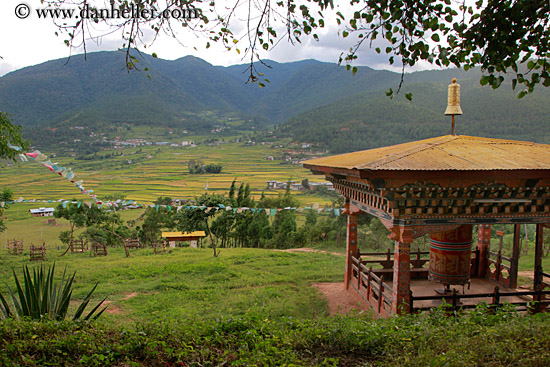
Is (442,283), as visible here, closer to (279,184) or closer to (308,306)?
(308,306)

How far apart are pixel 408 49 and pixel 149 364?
386cm

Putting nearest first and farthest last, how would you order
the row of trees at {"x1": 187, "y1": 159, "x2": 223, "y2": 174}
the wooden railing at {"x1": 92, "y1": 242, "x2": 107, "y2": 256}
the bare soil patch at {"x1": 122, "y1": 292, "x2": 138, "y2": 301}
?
the bare soil patch at {"x1": 122, "y1": 292, "x2": 138, "y2": 301} < the wooden railing at {"x1": 92, "y1": 242, "x2": 107, "y2": 256} < the row of trees at {"x1": 187, "y1": 159, "x2": 223, "y2": 174}

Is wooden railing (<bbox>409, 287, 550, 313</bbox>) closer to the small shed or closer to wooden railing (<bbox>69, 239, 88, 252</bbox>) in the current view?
wooden railing (<bbox>69, 239, 88, 252</bbox>)

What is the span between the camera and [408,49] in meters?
3.97

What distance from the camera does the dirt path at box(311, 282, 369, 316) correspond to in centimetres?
727

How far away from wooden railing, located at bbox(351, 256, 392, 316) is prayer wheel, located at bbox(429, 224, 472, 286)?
1120mm

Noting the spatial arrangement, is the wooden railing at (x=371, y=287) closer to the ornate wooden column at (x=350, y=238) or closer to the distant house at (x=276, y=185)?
the ornate wooden column at (x=350, y=238)

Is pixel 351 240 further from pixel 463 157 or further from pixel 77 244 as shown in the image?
pixel 77 244

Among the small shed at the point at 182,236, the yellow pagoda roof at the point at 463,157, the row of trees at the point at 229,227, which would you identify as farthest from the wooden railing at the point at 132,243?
the yellow pagoda roof at the point at 463,157

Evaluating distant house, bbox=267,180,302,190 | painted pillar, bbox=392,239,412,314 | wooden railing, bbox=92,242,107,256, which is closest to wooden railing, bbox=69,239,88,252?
wooden railing, bbox=92,242,107,256

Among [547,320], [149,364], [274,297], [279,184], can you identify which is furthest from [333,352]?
[279,184]

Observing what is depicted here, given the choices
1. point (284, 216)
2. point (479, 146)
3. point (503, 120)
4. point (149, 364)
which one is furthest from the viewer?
point (503, 120)

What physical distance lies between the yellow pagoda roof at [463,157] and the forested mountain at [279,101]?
21532mm

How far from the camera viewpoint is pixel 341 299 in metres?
7.95
